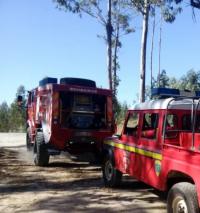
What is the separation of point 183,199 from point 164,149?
1.17 metres

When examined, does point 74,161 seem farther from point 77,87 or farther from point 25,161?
point 77,87

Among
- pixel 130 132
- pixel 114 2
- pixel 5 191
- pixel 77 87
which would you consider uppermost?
pixel 114 2

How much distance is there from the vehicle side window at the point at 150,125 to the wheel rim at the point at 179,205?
173cm

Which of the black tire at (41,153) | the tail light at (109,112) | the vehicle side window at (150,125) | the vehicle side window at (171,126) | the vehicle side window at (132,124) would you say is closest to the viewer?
the vehicle side window at (171,126)

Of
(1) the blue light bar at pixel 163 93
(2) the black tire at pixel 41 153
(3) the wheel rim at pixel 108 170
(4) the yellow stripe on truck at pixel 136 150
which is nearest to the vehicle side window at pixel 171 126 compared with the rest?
(4) the yellow stripe on truck at pixel 136 150

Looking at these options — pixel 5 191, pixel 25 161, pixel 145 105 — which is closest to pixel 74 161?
pixel 25 161

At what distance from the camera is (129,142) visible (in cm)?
912

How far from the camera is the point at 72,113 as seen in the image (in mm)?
14391

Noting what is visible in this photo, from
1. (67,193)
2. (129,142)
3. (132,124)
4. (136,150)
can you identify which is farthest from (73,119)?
(136,150)

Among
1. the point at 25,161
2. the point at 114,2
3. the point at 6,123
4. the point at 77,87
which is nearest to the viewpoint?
the point at 77,87

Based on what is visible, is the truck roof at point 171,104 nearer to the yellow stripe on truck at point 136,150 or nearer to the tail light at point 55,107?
the yellow stripe on truck at point 136,150

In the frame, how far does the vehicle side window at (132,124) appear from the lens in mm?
9141

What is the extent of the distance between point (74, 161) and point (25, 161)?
1.72m

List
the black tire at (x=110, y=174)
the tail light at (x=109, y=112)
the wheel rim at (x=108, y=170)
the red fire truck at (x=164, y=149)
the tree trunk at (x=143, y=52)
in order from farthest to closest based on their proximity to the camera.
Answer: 1. the tree trunk at (x=143, y=52)
2. the tail light at (x=109, y=112)
3. the wheel rim at (x=108, y=170)
4. the black tire at (x=110, y=174)
5. the red fire truck at (x=164, y=149)
